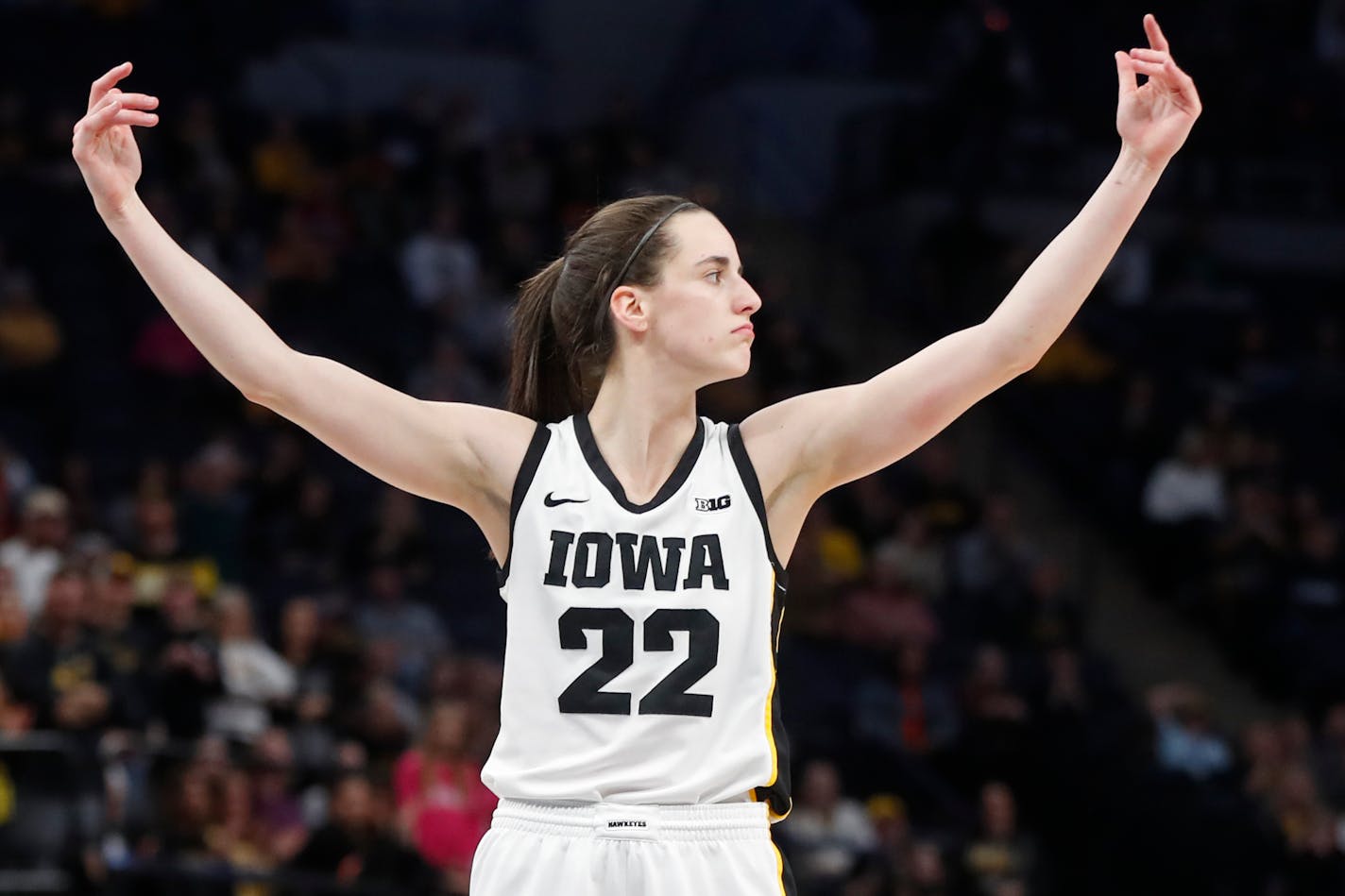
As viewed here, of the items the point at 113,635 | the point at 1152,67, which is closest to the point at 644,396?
the point at 1152,67

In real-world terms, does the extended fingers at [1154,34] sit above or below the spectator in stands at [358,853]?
above

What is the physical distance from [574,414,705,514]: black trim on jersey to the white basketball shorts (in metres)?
0.61

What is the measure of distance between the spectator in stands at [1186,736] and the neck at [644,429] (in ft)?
31.9

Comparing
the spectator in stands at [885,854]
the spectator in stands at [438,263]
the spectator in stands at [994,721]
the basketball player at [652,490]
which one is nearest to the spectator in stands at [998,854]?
the spectator in stands at [885,854]

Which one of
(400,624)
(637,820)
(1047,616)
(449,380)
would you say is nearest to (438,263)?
(449,380)

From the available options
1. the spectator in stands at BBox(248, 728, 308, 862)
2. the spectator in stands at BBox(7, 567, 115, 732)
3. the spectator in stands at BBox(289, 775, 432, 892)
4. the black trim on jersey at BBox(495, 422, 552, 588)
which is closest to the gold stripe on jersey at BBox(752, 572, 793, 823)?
the black trim on jersey at BBox(495, 422, 552, 588)

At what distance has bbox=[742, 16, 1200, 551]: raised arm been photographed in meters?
3.67

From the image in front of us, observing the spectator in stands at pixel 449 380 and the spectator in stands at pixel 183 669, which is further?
the spectator in stands at pixel 449 380

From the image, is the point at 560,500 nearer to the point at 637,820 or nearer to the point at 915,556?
the point at 637,820

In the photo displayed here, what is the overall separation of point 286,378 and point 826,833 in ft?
26.1

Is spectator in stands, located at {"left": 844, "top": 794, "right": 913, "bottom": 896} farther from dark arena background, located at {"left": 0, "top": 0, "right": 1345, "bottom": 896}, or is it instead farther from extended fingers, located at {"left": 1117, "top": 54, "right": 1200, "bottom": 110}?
extended fingers, located at {"left": 1117, "top": 54, "right": 1200, "bottom": 110}

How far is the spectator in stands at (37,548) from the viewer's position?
1054 cm

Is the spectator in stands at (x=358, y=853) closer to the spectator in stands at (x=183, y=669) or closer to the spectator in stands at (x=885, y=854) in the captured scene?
the spectator in stands at (x=183, y=669)

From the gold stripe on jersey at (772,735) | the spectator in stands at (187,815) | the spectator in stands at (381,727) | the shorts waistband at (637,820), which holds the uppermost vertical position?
the gold stripe on jersey at (772,735)
